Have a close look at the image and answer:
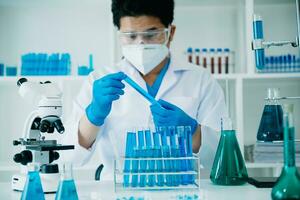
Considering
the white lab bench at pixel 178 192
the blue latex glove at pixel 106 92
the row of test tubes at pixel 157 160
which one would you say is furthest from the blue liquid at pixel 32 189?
the blue latex glove at pixel 106 92

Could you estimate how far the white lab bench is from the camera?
111 cm

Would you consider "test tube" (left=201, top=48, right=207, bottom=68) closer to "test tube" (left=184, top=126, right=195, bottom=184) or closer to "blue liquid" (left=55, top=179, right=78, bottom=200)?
"test tube" (left=184, top=126, right=195, bottom=184)

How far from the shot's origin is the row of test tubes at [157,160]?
118cm

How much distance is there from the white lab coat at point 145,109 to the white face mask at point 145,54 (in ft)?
0.42

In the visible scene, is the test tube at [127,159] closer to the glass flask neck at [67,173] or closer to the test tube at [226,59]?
the glass flask neck at [67,173]

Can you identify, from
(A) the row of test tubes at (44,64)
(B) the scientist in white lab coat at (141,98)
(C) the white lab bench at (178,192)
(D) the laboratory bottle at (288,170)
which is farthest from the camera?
(A) the row of test tubes at (44,64)

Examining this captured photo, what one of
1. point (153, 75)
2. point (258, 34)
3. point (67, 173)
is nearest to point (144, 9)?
point (153, 75)

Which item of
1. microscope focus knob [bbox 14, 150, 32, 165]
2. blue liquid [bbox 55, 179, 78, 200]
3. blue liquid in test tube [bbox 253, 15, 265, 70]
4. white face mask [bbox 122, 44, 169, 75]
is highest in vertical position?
white face mask [bbox 122, 44, 169, 75]

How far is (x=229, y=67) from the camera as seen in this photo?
2969 mm

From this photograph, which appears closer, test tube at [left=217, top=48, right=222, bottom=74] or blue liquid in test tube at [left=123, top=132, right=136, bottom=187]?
blue liquid in test tube at [left=123, top=132, right=136, bottom=187]

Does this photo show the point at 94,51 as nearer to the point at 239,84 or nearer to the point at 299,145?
the point at 239,84

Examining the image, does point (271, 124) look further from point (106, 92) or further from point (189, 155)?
point (106, 92)

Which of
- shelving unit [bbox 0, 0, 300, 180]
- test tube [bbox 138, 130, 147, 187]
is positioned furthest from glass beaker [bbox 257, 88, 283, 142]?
shelving unit [bbox 0, 0, 300, 180]

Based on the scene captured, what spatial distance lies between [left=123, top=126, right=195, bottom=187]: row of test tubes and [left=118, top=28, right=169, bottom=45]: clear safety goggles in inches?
23.6
